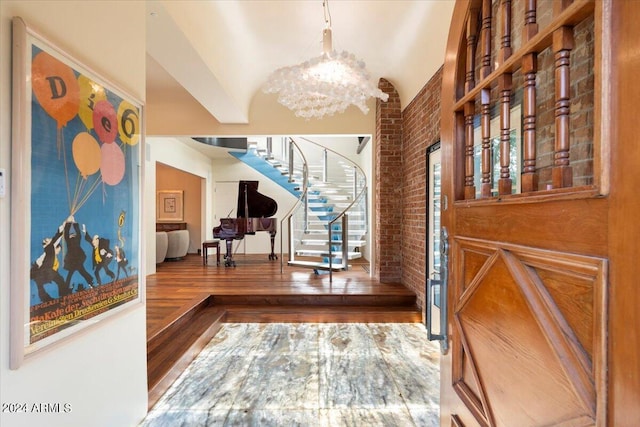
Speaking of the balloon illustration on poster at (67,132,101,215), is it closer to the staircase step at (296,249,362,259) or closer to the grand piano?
the staircase step at (296,249,362,259)

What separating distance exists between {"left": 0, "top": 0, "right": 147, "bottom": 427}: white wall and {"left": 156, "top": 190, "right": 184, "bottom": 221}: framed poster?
701 centimetres

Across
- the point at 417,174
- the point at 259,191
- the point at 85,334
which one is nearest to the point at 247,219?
the point at 259,191

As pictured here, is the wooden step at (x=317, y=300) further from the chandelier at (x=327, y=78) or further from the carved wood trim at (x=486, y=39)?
the carved wood trim at (x=486, y=39)

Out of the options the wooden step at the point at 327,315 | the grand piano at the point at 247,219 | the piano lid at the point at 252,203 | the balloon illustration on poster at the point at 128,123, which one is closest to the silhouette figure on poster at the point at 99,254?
the balloon illustration on poster at the point at 128,123

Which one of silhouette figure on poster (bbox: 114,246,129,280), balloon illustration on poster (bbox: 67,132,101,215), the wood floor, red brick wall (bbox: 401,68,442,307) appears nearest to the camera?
balloon illustration on poster (bbox: 67,132,101,215)

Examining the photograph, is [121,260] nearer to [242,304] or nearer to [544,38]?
[544,38]

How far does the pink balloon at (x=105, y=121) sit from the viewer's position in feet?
4.81

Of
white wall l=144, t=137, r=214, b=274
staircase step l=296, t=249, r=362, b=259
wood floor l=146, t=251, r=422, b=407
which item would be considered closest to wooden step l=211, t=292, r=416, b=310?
wood floor l=146, t=251, r=422, b=407

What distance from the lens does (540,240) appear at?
69cm

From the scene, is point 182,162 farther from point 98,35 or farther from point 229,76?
point 98,35

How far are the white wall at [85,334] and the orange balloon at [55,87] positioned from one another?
83 mm

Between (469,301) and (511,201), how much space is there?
15.8 inches

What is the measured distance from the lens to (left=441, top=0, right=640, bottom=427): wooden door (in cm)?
54

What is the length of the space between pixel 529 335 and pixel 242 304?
147 inches
